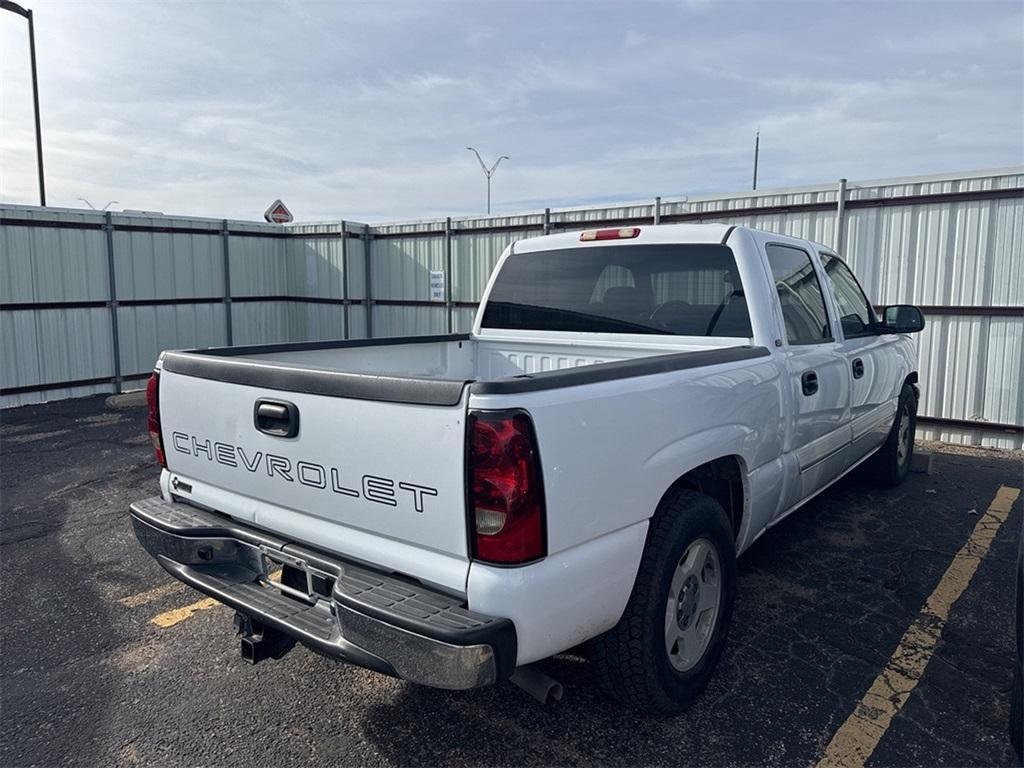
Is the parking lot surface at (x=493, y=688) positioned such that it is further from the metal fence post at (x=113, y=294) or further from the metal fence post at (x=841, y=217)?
the metal fence post at (x=113, y=294)

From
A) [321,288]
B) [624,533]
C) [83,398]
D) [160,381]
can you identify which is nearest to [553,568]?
[624,533]

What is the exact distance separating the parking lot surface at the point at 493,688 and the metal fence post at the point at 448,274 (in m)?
7.90

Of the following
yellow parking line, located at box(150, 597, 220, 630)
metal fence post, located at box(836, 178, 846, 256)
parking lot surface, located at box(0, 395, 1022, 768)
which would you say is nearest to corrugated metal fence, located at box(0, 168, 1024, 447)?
metal fence post, located at box(836, 178, 846, 256)

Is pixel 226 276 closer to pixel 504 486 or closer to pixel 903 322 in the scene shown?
pixel 903 322

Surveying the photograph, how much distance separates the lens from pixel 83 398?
10.8m

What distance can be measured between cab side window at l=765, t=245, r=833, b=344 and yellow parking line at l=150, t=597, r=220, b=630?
11.2 feet

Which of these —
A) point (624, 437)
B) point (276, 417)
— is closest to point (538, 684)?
point (624, 437)

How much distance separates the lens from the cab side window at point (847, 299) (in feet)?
15.4

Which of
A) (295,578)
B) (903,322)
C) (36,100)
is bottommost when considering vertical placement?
(295,578)

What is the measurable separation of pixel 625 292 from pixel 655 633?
2.06 m

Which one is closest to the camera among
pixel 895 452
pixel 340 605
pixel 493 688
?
pixel 340 605

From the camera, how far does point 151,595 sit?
407 centimetres

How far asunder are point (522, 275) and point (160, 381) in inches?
87.1

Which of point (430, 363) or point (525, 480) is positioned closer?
point (525, 480)
